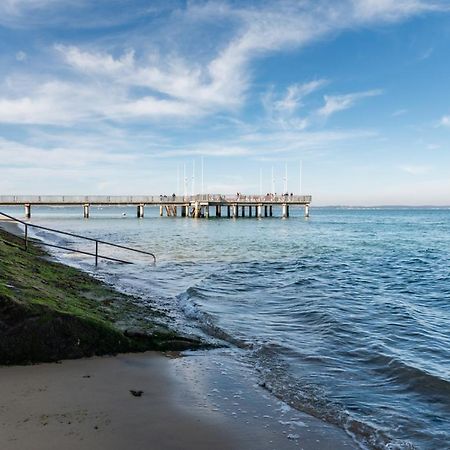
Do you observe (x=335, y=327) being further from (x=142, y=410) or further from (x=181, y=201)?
(x=181, y=201)

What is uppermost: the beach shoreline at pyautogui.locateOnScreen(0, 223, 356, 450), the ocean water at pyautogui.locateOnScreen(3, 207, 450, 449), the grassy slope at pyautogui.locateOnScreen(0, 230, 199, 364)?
the grassy slope at pyautogui.locateOnScreen(0, 230, 199, 364)

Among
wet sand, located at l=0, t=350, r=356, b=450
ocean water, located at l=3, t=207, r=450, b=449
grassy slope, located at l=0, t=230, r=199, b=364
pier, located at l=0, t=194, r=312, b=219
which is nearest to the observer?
wet sand, located at l=0, t=350, r=356, b=450

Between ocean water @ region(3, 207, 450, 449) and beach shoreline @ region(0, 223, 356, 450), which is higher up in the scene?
beach shoreline @ region(0, 223, 356, 450)

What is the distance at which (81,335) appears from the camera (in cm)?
648

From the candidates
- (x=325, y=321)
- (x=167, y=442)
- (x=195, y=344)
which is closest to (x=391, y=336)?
(x=325, y=321)

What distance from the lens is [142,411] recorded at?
15.9ft

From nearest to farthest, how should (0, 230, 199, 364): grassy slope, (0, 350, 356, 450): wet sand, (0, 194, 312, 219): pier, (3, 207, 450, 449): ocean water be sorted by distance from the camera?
(0, 350, 356, 450): wet sand, (3, 207, 450, 449): ocean water, (0, 230, 199, 364): grassy slope, (0, 194, 312, 219): pier

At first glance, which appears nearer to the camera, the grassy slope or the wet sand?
the wet sand

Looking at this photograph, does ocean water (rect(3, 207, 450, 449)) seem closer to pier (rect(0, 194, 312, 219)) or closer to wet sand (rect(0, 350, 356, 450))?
wet sand (rect(0, 350, 356, 450))

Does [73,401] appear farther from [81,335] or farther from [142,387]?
[81,335]

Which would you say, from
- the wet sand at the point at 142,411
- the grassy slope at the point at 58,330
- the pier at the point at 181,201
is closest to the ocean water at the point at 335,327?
the wet sand at the point at 142,411

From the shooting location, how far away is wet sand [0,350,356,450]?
421 centimetres

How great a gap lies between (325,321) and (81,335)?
5.82 m

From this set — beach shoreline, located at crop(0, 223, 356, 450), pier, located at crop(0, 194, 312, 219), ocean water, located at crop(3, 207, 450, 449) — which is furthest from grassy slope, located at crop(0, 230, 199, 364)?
pier, located at crop(0, 194, 312, 219)
